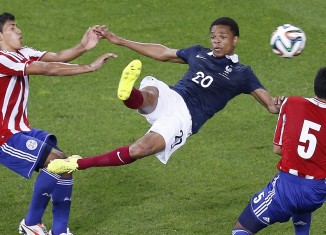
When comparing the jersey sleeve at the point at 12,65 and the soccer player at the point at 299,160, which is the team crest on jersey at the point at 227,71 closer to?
the soccer player at the point at 299,160

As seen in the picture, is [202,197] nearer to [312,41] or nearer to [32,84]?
[32,84]

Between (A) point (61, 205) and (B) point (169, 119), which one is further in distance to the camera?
(A) point (61, 205)

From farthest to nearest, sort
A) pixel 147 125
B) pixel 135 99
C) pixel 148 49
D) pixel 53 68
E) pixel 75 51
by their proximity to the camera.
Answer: pixel 147 125
pixel 148 49
pixel 75 51
pixel 53 68
pixel 135 99

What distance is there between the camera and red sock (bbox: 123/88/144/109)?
38.5 ft

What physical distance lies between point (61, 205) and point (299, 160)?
321 centimetres

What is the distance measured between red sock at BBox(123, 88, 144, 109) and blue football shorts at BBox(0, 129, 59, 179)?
120cm

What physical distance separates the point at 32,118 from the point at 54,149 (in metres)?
4.35

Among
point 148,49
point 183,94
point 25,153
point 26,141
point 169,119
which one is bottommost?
point 25,153

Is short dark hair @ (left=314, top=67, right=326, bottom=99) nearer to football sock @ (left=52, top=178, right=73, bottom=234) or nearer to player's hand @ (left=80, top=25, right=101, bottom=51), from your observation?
player's hand @ (left=80, top=25, right=101, bottom=51)

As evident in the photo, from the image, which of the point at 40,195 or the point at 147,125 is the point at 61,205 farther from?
the point at 147,125

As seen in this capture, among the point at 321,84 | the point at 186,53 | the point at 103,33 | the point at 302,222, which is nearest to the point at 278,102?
the point at 321,84

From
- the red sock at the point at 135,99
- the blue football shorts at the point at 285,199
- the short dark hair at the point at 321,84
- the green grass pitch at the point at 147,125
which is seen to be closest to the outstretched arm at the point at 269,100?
the short dark hair at the point at 321,84

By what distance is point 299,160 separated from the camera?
35.5ft

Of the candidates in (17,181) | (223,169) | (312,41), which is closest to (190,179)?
(223,169)
